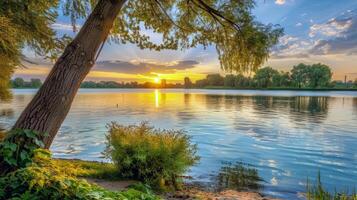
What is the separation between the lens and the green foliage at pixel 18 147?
305cm

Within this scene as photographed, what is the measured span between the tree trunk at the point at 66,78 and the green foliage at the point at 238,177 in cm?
743

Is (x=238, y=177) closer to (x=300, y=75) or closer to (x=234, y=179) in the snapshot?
(x=234, y=179)

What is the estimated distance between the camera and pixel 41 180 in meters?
2.50

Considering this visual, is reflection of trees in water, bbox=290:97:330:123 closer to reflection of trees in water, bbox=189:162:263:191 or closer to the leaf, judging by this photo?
reflection of trees in water, bbox=189:162:263:191

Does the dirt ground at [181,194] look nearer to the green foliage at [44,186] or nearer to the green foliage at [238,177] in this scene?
the green foliage at [238,177]

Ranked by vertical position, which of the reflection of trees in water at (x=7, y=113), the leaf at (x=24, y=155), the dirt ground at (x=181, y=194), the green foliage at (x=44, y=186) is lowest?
the reflection of trees in water at (x=7, y=113)

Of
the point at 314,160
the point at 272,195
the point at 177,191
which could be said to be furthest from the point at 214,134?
the point at 177,191

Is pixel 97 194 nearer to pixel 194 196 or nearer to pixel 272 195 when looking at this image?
pixel 194 196

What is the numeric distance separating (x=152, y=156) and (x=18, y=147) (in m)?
4.91

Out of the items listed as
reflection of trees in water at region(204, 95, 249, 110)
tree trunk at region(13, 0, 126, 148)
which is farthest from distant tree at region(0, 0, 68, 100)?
reflection of trees in water at region(204, 95, 249, 110)

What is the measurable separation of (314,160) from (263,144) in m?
4.68

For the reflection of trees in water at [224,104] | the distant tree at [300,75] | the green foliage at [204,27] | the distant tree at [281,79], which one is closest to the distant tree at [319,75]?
the distant tree at [300,75]

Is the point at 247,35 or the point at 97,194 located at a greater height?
the point at 247,35

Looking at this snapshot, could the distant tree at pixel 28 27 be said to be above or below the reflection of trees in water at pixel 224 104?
above
